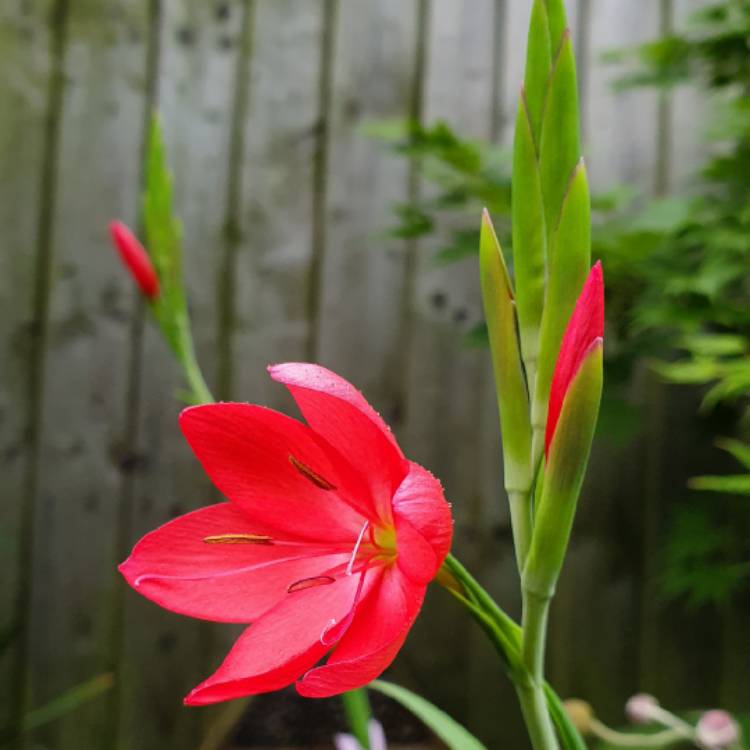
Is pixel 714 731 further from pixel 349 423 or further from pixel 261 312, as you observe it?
pixel 261 312

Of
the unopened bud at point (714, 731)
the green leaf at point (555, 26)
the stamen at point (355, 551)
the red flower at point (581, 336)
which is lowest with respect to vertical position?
the unopened bud at point (714, 731)

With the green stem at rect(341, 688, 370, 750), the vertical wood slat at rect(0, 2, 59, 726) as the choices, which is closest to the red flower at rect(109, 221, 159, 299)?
the green stem at rect(341, 688, 370, 750)

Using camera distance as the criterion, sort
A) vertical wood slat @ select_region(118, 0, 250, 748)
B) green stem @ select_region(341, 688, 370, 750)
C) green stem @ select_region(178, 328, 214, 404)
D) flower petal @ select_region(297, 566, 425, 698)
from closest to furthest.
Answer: flower petal @ select_region(297, 566, 425, 698) < green stem @ select_region(341, 688, 370, 750) < green stem @ select_region(178, 328, 214, 404) < vertical wood slat @ select_region(118, 0, 250, 748)

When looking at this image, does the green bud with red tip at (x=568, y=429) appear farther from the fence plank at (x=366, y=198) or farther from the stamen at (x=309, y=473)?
the fence plank at (x=366, y=198)

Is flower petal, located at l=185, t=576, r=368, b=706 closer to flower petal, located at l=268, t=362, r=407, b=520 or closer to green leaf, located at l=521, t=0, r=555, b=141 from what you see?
flower petal, located at l=268, t=362, r=407, b=520

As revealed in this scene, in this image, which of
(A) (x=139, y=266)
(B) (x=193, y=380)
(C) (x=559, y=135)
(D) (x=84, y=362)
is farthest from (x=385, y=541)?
(D) (x=84, y=362)

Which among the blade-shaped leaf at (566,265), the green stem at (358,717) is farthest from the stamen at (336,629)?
the green stem at (358,717)
